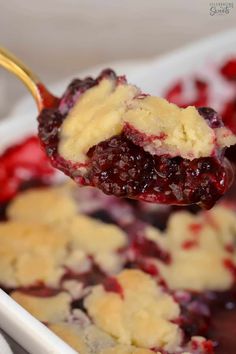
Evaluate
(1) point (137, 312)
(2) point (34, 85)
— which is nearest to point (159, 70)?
(2) point (34, 85)

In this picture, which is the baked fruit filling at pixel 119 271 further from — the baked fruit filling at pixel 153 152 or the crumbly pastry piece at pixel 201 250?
the baked fruit filling at pixel 153 152

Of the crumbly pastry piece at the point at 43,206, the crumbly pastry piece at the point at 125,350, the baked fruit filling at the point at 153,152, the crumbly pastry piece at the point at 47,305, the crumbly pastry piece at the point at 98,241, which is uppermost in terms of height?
the baked fruit filling at the point at 153,152

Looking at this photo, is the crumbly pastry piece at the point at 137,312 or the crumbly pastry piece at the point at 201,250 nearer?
the crumbly pastry piece at the point at 137,312

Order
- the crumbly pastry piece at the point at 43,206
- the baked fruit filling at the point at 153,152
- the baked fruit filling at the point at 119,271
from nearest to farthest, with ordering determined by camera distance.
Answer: the baked fruit filling at the point at 153,152, the baked fruit filling at the point at 119,271, the crumbly pastry piece at the point at 43,206

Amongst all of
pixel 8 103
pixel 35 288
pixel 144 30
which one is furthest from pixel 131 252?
pixel 144 30

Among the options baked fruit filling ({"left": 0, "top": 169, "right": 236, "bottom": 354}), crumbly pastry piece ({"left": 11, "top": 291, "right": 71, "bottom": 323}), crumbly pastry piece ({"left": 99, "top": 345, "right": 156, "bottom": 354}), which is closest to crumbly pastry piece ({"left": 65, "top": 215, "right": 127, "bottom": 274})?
baked fruit filling ({"left": 0, "top": 169, "right": 236, "bottom": 354})

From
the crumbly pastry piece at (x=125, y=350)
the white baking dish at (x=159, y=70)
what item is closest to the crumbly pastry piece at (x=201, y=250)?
the crumbly pastry piece at (x=125, y=350)
